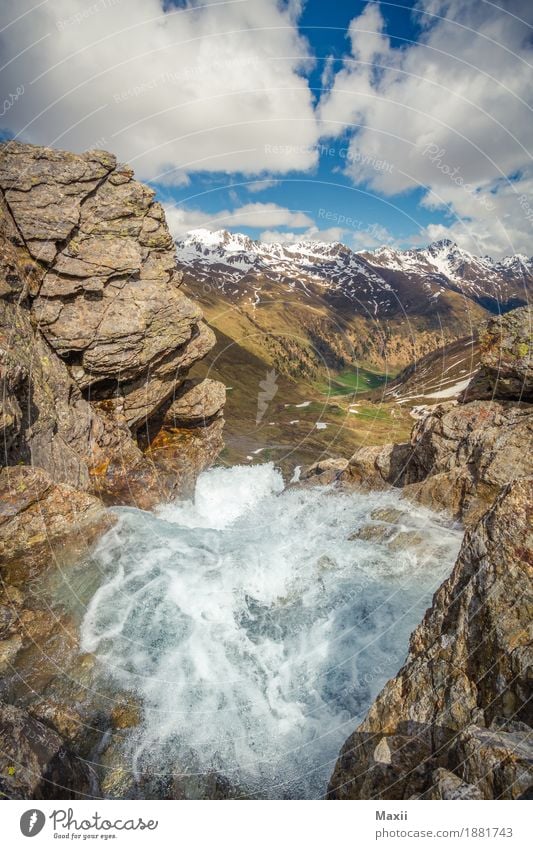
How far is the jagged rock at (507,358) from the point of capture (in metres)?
26.4

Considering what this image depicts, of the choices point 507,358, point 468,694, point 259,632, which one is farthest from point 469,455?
point 468,694

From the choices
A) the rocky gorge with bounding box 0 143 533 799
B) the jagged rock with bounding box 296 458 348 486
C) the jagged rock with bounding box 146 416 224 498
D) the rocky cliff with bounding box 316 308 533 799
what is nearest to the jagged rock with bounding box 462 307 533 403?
the rocky gorge with bounding box 0 143 533 799

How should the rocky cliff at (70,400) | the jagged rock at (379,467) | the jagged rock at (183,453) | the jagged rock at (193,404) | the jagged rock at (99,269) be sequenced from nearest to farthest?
the rocky cliff at (70,400)
the jagged rock at (99,269)
the jagged rock at (379,467)
the jagged rock at (183,453)
the jagged rock at (193,404)

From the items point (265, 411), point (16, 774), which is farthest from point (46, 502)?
point (265, 411)

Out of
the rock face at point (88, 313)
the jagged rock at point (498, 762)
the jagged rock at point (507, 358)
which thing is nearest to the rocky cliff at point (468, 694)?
the jagged rock at point (498, 762)

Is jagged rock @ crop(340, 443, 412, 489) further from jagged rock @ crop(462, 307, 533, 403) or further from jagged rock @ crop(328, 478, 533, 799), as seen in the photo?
jagged rock @ crop(328, 478, 533, 799)

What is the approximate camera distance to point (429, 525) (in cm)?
2056

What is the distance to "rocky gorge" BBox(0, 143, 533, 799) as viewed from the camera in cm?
860

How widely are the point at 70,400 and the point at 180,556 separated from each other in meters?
17.3

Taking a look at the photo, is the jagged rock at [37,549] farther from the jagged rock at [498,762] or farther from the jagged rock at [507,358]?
the jagged rock at [507,358]

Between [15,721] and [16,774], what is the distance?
162cm

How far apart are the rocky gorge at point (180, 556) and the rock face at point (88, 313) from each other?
0.19m

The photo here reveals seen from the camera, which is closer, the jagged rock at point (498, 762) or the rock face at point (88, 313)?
the jagged rock at point (498, 762)

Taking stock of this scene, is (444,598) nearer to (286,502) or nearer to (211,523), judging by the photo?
(286,502)
